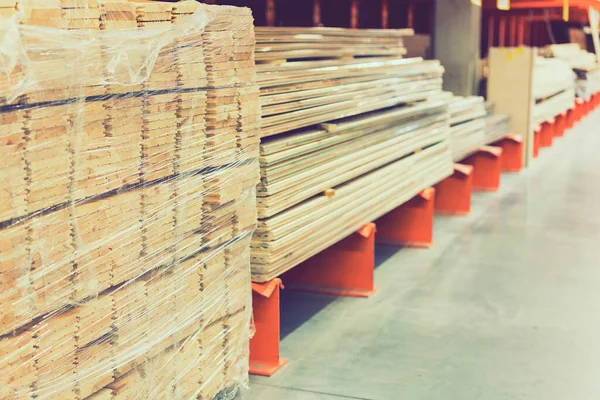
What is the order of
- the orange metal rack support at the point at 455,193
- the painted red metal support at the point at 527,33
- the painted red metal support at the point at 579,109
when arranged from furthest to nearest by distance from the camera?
the painted red metal support at the point at 527,33, the painted red metal support at the point at 579,109, the orange metal rack support at the point at 455,193

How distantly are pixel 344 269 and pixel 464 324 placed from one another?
1.05m

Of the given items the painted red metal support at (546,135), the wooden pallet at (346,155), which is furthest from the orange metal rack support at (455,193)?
the painted red metal support at (546,135)

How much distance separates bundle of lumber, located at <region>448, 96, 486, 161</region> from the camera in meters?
9.06

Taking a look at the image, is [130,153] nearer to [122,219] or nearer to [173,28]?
[122,219]

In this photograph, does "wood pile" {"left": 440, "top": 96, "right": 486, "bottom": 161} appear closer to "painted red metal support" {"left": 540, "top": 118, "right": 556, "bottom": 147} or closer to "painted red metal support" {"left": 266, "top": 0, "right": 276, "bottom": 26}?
"painted red metal support" {"left": 266, "top": 0, "right": 276, "bottom": 26}

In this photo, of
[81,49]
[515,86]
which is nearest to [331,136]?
[81,49]

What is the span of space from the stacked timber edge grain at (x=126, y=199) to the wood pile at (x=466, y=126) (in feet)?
18.0

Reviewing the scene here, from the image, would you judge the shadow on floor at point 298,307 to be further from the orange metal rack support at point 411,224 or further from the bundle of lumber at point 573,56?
the bundle of lumber at point 573,56

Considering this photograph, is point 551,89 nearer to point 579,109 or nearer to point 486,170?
point 486,170

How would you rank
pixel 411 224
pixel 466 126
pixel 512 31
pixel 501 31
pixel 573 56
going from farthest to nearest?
pixel 512 31 → pixel 501 31 → pixel 573 56 → pixel 466 126 → pixel 411 224

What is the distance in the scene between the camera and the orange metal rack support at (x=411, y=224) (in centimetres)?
733

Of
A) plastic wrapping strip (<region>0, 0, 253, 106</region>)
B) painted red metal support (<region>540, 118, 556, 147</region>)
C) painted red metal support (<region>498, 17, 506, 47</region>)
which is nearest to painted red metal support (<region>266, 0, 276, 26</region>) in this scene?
painted red metal support (<region>540, 118, 556, 147</region>)

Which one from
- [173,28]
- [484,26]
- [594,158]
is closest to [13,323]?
[173,28]

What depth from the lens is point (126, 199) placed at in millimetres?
3055
